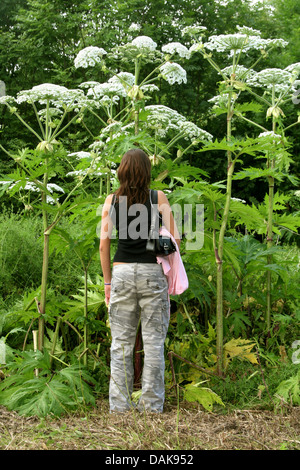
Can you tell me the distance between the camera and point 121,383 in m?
3.73

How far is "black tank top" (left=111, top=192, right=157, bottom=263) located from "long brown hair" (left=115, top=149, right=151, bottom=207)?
0.16ft

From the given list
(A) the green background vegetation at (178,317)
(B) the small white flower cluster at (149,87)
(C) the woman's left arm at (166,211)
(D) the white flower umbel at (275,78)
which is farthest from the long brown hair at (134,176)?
(D) the white flower umbel at (275,78)

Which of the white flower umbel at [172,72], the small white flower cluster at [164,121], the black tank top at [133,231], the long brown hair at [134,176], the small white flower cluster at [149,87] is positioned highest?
the white flower umbel at [172,72]

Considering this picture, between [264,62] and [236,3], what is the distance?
1.70 meters

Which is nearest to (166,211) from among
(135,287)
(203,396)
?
(135,287)

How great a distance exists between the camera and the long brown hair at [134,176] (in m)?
3.60

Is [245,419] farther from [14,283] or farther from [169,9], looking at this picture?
[169,9]

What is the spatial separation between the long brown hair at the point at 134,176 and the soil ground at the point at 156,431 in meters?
1.44

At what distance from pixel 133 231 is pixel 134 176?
0.37 meters

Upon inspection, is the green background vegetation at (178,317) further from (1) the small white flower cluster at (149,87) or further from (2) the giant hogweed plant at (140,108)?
(1) the small white flower cluster at (149,87)

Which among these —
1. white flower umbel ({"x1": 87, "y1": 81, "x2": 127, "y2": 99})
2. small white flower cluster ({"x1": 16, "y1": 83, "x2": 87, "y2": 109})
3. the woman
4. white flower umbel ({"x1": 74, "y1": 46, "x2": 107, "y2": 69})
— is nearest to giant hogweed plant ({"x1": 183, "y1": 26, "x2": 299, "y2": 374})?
the woman

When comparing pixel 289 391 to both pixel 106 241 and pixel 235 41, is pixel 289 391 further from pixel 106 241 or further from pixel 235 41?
pixel 235 41

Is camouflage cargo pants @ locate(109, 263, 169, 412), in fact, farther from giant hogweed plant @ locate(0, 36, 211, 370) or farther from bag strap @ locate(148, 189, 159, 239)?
giant hogweed plant @ locate(0, 36, 211, 370)
